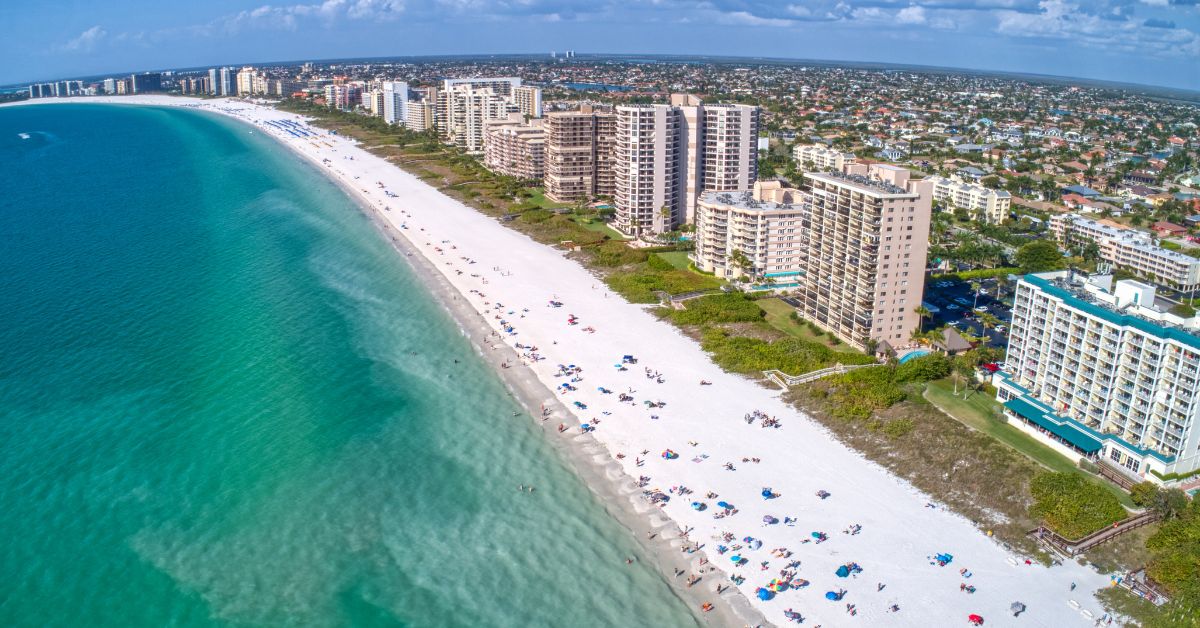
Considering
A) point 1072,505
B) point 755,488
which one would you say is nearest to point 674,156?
point 755,488

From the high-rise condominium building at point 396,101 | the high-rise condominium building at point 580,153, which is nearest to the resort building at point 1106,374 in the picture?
the high-rise condominium building at point 580,153

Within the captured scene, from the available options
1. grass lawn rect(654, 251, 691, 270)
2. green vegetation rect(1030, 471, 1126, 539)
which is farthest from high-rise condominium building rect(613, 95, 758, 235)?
green vegetation rect(1030, 471, 1126, 539)

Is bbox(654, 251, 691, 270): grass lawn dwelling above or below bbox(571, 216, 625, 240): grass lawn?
below

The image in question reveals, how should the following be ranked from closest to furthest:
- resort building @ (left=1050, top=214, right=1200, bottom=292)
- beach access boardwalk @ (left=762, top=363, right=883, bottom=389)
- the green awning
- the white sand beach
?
the white sand beach
the green awning
beach access boardwalk @ (left=762, top=363, right=883, bottom=389)
resort building @ (left=1050, top=214, right=1200, bottom=292)

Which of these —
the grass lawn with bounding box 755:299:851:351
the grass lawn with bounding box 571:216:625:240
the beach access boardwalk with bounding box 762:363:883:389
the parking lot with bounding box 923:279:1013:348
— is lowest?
the beach access boardwalk with bounding box 762:363:883:389

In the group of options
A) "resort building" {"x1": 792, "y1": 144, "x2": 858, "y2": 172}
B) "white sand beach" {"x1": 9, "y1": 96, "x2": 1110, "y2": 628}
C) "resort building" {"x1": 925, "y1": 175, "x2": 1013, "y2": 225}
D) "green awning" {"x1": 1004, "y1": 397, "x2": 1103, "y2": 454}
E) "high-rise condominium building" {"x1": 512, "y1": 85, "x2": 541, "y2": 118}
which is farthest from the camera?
"high-rise condominium building" {"x1": 512, "y1": 85, "x2": 541, "y2": 118}

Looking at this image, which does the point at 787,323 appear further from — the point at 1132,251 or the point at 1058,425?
the point at 1132,251

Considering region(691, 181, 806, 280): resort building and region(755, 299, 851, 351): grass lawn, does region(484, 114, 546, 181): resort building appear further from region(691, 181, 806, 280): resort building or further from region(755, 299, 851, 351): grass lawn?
region(755, 299, 851, 351): grass lawn

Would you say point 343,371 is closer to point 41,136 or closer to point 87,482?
point 87,482

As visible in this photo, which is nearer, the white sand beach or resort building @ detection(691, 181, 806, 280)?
the white sand beach

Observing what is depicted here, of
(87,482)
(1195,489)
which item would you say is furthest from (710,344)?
(87,482)
